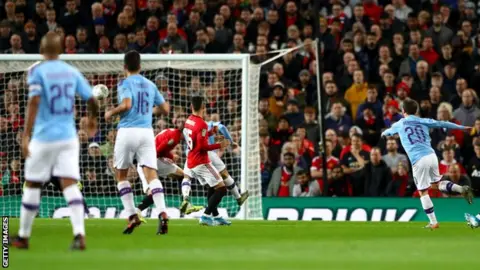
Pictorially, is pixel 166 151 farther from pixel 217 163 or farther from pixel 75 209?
pixel 75 209

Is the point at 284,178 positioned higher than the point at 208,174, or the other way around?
the point at 208,174

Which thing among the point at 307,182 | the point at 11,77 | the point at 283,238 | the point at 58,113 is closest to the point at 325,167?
the point at 307,182

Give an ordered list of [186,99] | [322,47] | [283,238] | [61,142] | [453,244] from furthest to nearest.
→ [322,47], [186,99], [283,238], [453,244], [61,142]

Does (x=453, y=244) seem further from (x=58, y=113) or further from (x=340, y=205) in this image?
(x=340, y=205)

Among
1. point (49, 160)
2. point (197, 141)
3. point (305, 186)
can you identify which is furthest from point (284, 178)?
point (49, 160)

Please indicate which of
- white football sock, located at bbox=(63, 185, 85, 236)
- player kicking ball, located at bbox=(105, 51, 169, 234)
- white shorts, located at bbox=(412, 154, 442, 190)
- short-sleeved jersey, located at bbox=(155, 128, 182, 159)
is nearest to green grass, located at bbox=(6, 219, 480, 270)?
white football sock, located at bbox=(63, 185, 85, 236)

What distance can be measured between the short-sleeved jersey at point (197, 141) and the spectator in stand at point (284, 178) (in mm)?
3902

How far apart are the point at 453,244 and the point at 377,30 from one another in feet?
36.8

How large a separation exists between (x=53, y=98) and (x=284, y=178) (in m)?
11.3

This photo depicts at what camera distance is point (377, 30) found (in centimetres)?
2367

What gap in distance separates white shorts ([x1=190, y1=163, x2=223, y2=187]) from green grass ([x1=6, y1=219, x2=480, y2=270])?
1.10 meters

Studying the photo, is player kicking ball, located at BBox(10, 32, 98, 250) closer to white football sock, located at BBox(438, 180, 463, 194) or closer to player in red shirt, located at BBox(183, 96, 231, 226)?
player in red shirt, located at BBox(183, 96, 231, 226)

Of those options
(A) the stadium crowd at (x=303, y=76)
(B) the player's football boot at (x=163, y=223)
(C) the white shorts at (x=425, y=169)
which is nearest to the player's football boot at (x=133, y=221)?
(B) the player's football boot at (x=163, y=223)

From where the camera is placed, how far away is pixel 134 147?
14.2 metres
